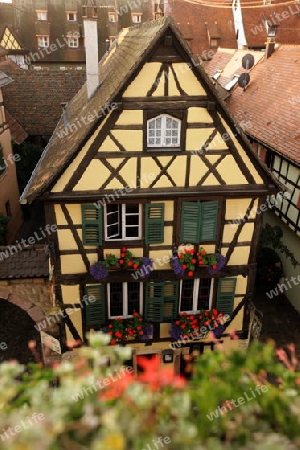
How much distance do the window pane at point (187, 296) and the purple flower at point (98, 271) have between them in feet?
8.03

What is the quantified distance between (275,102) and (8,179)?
13.1 metres

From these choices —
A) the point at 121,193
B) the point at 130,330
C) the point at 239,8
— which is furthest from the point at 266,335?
the point at 239,8

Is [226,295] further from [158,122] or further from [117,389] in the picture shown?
[117,389]

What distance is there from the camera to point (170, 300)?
12258 mm

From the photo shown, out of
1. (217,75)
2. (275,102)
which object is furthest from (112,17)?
(275,102)

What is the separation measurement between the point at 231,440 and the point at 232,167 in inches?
312

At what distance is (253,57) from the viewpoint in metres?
25.5

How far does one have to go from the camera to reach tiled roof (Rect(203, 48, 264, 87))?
2668 cm

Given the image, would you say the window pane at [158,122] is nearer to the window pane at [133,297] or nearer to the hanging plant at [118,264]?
the hanging plant at [118,264]

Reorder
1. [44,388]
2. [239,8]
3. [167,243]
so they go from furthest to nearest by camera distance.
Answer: [239,8]
[167,243]
[44,388]

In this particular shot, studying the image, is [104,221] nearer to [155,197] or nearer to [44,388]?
[155,197]

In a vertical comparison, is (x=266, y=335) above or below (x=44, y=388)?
below

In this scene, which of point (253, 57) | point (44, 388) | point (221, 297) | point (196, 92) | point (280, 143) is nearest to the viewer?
point (44, 388)

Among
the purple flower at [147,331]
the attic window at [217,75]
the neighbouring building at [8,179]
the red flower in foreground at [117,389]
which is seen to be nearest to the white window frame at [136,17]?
the attic window at [217,75]
